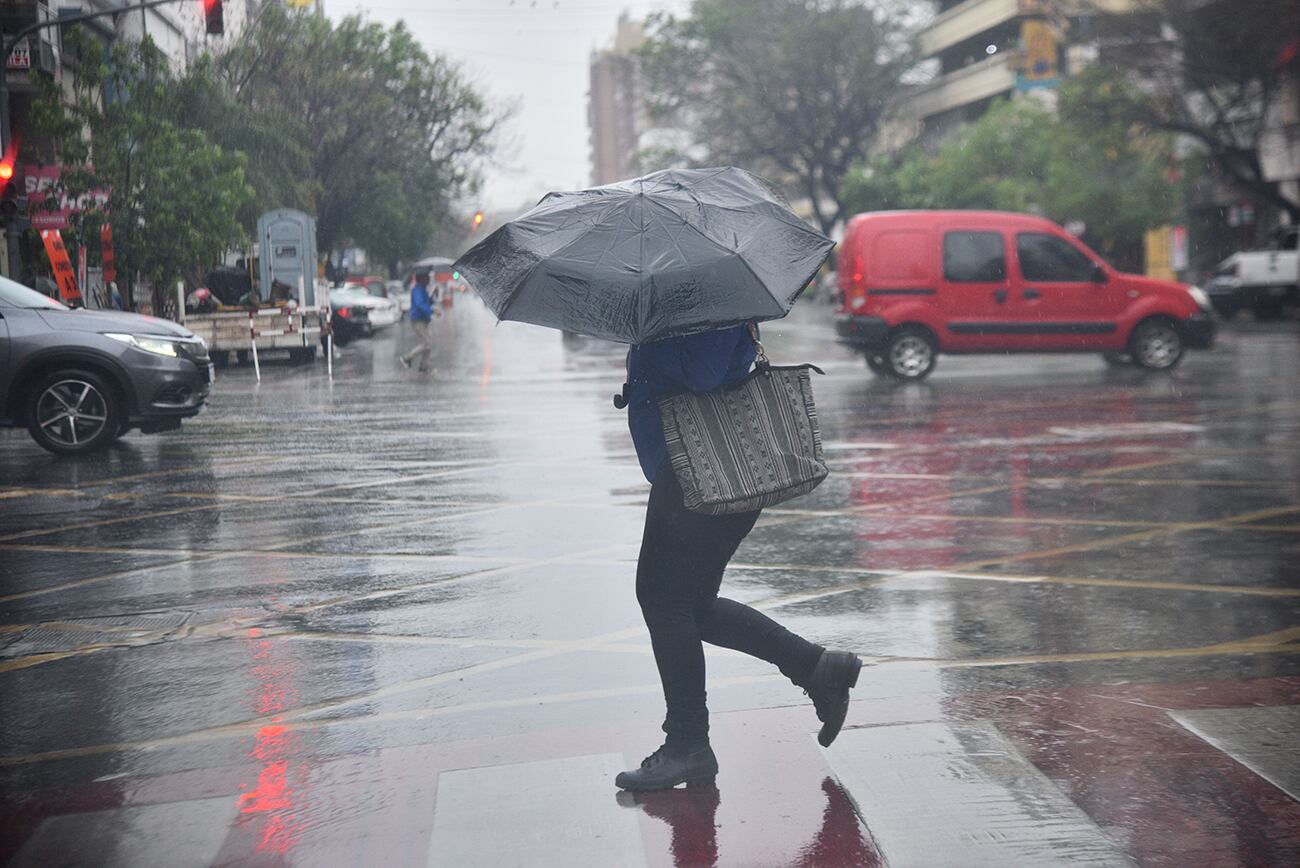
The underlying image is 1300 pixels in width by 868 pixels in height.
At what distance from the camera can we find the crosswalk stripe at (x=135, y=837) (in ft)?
13.6

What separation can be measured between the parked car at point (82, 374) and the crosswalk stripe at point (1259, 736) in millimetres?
10364

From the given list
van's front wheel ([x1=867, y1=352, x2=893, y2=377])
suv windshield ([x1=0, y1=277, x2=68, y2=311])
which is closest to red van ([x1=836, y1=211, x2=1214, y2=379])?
van's front wheel ([x1=867, y1=352, x2=893, y2=377])

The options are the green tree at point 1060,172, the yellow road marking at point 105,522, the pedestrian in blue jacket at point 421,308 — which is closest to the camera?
the yellow road marking at point 105,522

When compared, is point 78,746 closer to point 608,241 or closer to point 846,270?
point 608,241

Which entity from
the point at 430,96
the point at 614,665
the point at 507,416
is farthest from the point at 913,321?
the point at 430,96

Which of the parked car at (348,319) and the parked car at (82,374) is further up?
the parked car at (348,319)

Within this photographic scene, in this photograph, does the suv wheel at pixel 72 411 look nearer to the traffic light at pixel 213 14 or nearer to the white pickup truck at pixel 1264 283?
the traffic light at pixel 213 14

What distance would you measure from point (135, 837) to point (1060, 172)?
45630 millimetres

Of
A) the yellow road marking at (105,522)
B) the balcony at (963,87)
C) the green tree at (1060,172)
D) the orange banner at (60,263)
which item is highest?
the balcony at (963,87)

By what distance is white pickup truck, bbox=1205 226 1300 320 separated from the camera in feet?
122

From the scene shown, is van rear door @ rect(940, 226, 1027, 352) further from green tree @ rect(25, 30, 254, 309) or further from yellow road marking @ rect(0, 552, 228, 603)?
green tree @ rect(25, 30, 254, 309)

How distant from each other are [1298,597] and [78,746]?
516 cm

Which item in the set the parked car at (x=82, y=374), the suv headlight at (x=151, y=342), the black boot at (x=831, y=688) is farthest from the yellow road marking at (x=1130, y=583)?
the suv headlight at (x=151, y=342)

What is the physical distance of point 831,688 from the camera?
4676 millimetres
